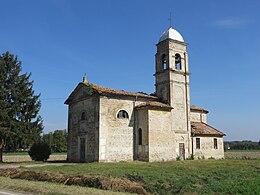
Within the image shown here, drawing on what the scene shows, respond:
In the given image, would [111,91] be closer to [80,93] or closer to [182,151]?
[80,93]

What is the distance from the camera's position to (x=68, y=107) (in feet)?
104

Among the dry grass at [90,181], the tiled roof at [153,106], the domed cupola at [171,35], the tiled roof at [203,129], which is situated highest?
the domed cupola at [171,35]

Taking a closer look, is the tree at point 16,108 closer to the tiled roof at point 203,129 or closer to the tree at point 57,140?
the tiled roof at point 203,129

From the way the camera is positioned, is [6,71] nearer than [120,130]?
No

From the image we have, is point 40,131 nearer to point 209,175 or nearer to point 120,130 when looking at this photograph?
point 120,130

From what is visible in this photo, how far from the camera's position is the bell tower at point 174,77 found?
30.0 m

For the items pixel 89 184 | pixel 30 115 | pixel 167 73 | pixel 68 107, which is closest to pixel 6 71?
pixel 30 115

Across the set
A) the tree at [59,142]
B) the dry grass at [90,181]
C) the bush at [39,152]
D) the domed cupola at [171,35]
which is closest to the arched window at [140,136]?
the bush at [39,152]

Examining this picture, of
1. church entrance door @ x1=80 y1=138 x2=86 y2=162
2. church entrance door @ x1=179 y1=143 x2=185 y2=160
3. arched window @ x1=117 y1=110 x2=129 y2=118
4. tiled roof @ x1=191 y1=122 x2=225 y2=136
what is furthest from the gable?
tiled roof @ x1=191 y1=122 x2=225 y2=136

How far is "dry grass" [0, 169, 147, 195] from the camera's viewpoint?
445 inches

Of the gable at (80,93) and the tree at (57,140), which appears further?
the tree at (57,140)

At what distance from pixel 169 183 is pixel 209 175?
13.9 feet

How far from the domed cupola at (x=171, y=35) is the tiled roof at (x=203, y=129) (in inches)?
422

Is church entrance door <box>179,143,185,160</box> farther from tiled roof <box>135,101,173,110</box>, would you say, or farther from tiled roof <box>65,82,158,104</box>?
tiled roof <box>65,82,158,104</box>
